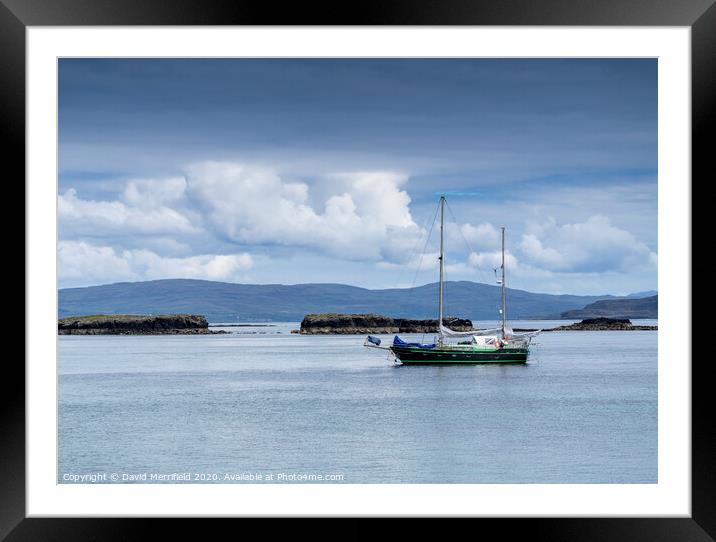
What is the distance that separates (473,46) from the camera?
2.84m

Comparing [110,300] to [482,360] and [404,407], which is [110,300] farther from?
[404,407]

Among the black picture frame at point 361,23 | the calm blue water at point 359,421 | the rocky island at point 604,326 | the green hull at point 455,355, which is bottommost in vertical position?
the rocky island at point 604,326

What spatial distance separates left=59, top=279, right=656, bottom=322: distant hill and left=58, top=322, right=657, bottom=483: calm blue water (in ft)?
44.0

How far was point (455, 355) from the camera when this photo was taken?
61.3 ft

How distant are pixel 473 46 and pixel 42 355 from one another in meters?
1.70

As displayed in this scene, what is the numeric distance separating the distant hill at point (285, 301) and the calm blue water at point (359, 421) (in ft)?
44.0

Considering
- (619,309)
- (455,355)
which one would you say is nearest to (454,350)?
(455,355)

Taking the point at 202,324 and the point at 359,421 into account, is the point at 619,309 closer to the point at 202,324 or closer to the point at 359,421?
the point at 202,324

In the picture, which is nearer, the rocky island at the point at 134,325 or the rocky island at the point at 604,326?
the rocky island at the point at 134,325

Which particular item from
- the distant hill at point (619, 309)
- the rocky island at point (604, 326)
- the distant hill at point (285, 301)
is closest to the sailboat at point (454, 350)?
the distant hill at point (285, 301)

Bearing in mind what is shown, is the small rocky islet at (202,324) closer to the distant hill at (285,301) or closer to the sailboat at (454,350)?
the distant hill at (285,301)

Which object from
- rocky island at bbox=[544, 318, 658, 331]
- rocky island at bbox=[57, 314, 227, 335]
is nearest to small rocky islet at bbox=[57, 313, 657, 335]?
rocky island at bbox=[57, 314, 227, 335]

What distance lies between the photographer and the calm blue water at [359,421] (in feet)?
31.1

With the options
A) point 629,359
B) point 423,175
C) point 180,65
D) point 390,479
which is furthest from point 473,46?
point 180,65
